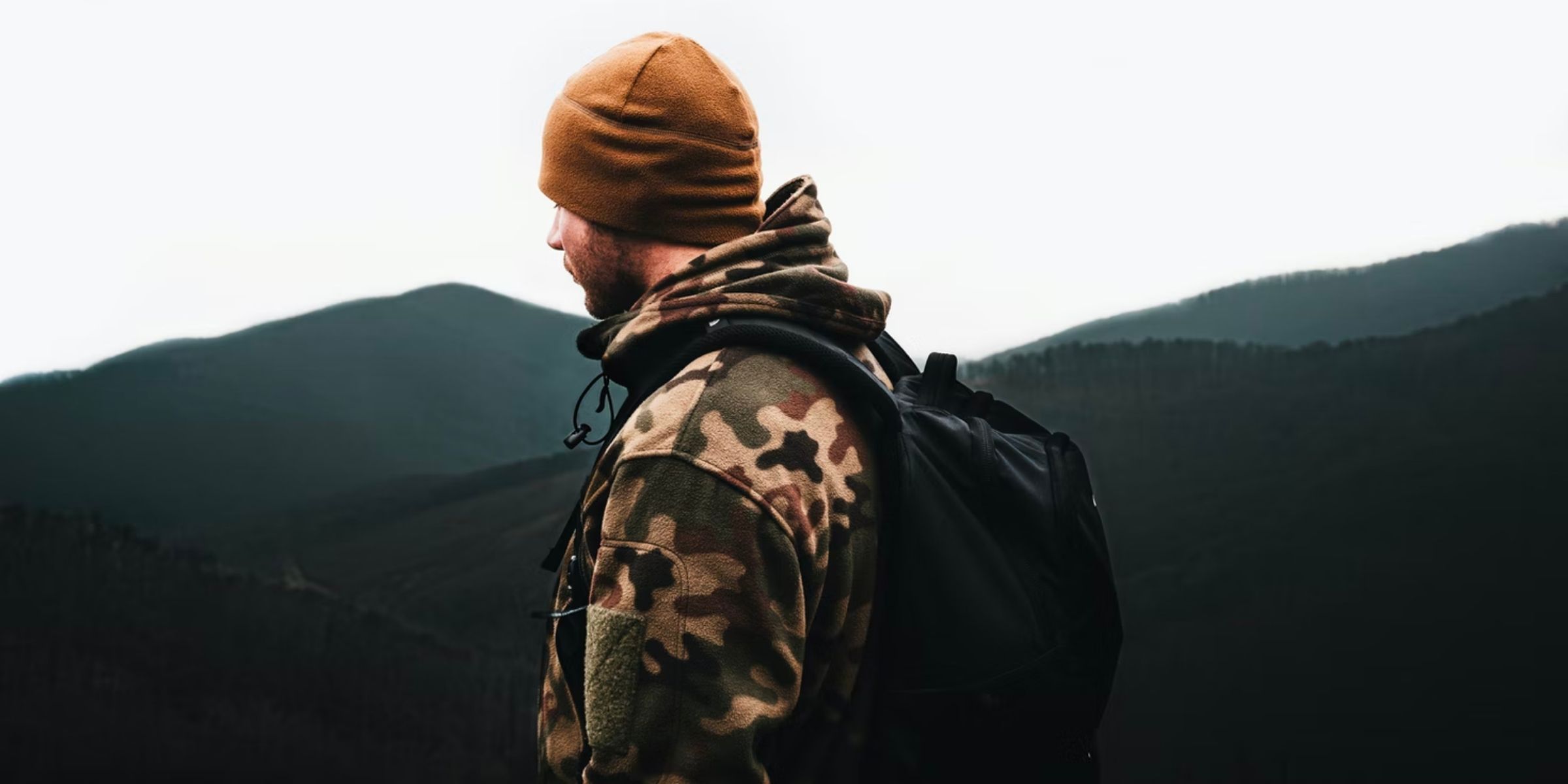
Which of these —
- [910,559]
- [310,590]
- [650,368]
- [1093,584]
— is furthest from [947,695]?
[310,590]

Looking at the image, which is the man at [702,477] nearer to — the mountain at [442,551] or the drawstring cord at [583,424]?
the drawstring cord at [583,424]

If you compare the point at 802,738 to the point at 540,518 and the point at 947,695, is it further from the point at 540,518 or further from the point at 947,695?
the point at 540,518

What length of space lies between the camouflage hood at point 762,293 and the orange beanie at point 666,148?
0.47 ft

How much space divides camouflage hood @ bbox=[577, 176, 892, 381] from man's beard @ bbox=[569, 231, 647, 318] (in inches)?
4.8

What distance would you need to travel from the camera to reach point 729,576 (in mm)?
2295

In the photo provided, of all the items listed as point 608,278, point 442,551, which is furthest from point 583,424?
point 442,551

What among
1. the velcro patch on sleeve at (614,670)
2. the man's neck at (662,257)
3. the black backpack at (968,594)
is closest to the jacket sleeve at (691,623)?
the velcro patch on sleeve at (614,670)

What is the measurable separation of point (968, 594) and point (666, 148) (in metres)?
1.18

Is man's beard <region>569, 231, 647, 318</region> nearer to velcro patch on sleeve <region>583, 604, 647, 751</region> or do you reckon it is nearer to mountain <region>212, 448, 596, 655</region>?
velcro patch on sleeve <region>583, 604, 647, 751</region>

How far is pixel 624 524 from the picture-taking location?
2.33m

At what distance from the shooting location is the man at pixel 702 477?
2297 mm

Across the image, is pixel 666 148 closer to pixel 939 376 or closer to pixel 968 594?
pixel 939 376

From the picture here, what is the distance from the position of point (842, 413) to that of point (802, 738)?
655 millimetres

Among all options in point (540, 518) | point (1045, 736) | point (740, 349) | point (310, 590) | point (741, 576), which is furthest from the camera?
point (540, 518)
